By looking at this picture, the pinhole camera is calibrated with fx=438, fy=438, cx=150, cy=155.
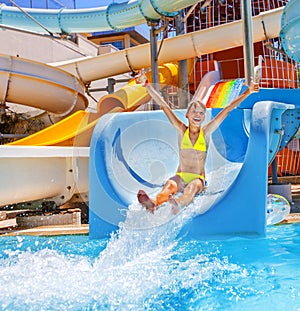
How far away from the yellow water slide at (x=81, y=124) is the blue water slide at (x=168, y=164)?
4.50 feet

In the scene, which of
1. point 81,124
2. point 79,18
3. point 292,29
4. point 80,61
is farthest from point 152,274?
point 80,61

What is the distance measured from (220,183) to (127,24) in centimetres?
546

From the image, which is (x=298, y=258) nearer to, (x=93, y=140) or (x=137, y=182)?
(x=137, y=182)

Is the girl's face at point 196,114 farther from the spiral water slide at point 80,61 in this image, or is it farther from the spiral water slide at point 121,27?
the spiral water slide at point 121,27

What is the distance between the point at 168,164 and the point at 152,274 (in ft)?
5.77

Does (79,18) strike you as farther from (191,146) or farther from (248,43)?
Result: (191,146)

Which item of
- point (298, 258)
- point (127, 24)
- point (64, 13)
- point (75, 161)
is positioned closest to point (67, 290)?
point (298, 258)

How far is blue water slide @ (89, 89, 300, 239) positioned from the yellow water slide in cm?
137

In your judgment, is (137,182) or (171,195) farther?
(137,182)

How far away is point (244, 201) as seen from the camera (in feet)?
12.4

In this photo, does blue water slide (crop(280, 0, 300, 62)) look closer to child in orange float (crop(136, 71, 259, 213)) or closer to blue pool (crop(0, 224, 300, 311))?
child in orange float (crop(136, 71, 259, 213))

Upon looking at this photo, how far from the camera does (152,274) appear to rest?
2637 millimetres

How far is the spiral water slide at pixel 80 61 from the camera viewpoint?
455cm

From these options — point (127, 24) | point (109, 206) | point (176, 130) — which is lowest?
point (109, 206)
